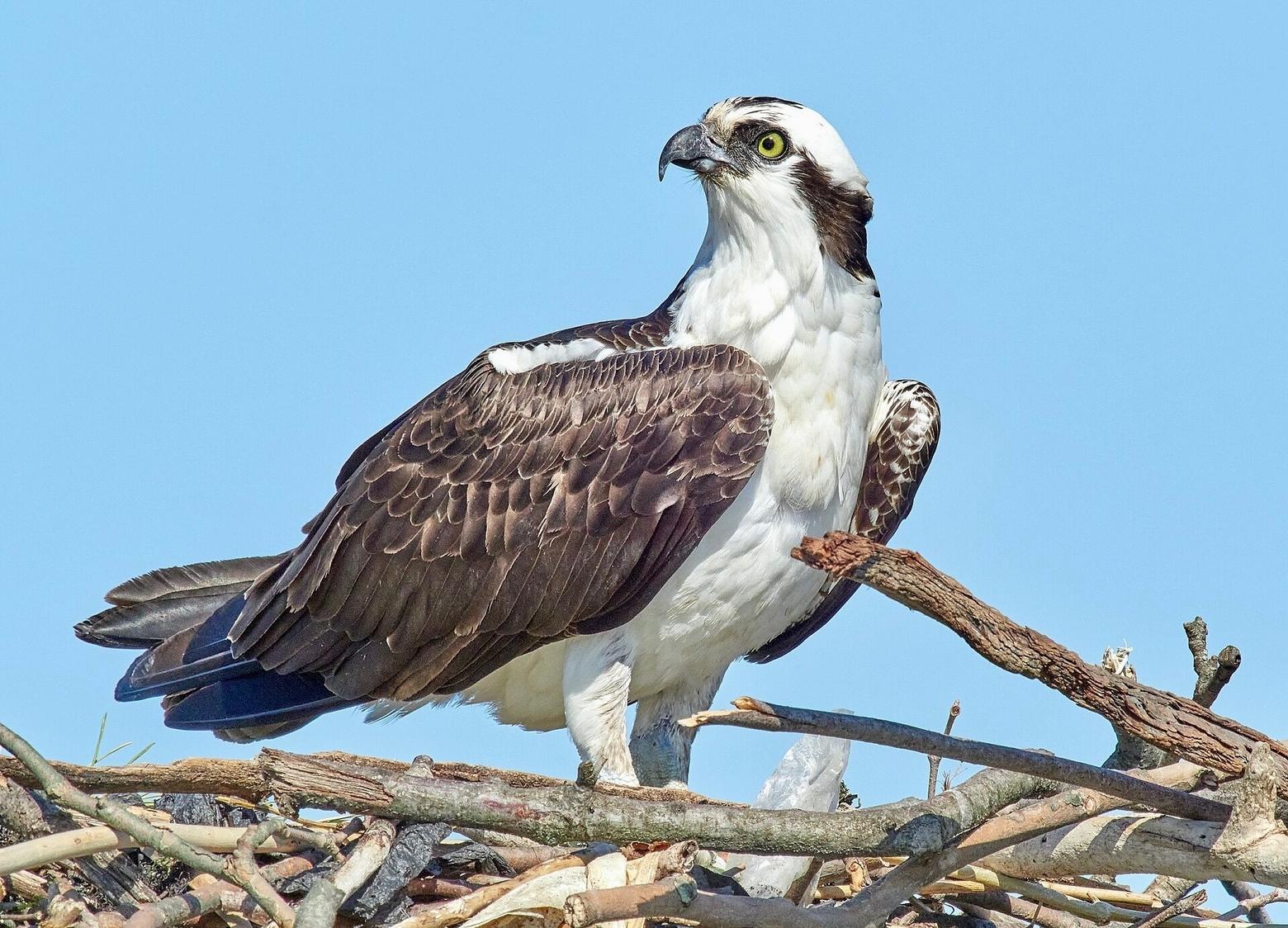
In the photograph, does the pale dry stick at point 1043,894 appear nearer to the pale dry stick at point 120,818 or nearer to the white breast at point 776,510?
the white breast at point 776,510

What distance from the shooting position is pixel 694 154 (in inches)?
254

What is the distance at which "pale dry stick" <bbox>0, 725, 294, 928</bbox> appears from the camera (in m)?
4.28

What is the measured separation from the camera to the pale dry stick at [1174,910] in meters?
4.93

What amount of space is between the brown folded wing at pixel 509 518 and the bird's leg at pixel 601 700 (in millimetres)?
184

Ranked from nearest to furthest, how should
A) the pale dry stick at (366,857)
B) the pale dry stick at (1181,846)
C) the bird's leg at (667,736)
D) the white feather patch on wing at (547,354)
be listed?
the pale dry stick at (1181,846) → the pale dry stick at (366,857) → the white feather patch on wing at (547,354) → the bird's leg at (667,736)

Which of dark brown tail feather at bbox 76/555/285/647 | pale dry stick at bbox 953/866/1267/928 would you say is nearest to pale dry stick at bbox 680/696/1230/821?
pale dry stick at bbox 953/866/1267/928

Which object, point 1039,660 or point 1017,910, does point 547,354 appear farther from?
point 1039,660

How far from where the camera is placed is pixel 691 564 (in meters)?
6.19

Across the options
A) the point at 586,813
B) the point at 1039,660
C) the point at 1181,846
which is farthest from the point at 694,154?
the point at 1181,846

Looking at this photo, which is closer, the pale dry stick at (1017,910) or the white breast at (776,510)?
A: the pale dry stick at (1017,910)

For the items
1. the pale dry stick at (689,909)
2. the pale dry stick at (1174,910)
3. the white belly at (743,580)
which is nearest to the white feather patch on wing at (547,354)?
the white belly at (743,580)

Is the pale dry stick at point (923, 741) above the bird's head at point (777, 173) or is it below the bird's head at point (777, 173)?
below

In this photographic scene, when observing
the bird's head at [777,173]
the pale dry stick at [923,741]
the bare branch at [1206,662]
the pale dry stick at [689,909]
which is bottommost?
the pale dry stick at [689,909]

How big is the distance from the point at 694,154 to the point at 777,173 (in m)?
0.33
